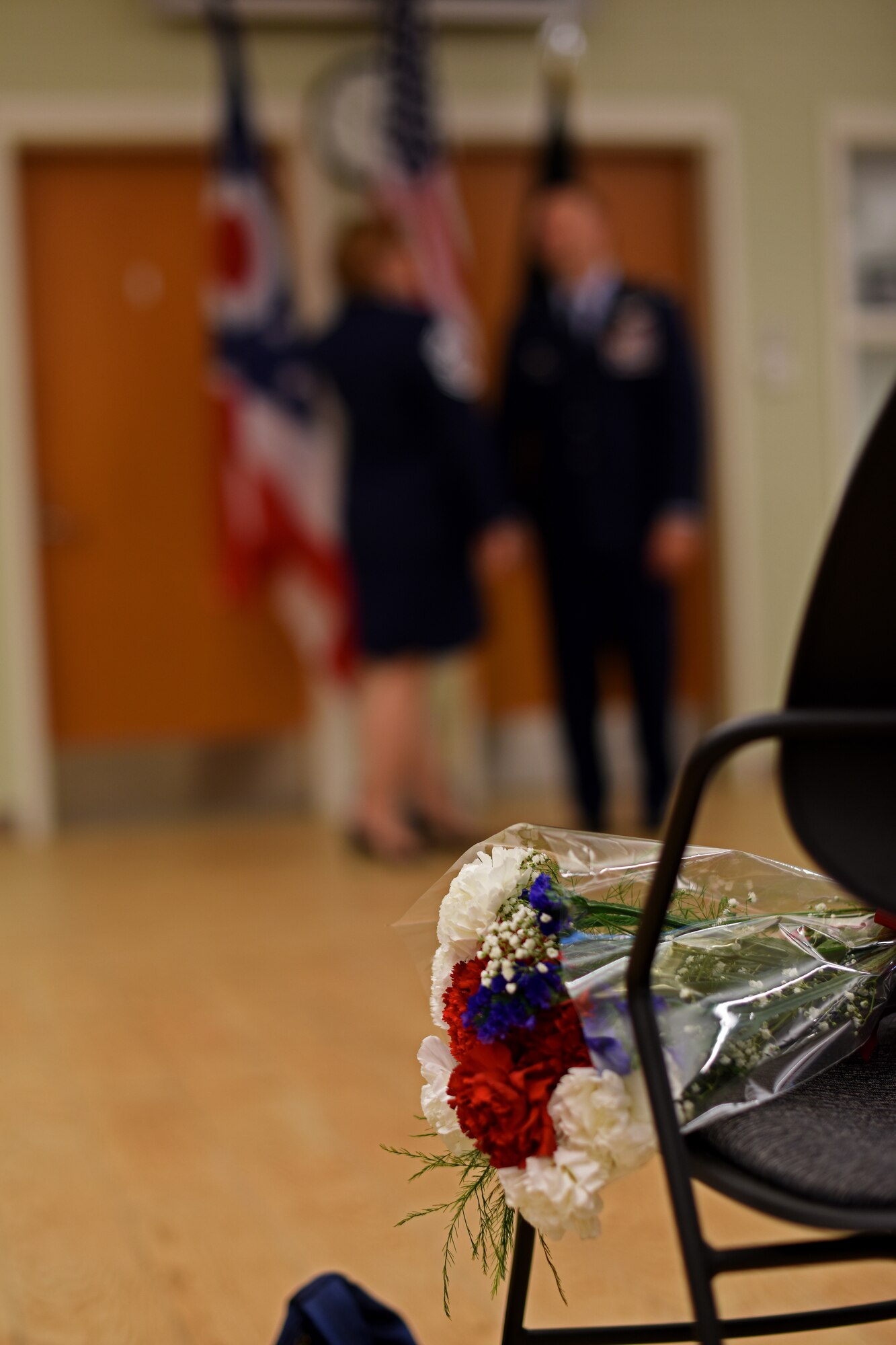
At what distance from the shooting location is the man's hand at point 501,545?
365 centimetres

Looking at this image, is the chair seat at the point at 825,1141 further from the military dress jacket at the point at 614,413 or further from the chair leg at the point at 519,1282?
the military dress jacket at the point at 614,413

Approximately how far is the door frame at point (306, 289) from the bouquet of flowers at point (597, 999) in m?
3.74

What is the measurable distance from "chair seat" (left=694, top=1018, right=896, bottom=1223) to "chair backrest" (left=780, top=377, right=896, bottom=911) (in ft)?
0.40

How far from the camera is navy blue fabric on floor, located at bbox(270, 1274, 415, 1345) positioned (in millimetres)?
1077

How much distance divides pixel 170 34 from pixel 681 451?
79.1 inches

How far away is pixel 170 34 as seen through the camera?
171 inches

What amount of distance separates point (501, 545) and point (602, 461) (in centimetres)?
37

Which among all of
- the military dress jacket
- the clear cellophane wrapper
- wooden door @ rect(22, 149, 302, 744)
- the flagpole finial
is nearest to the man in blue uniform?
the military dress jacket

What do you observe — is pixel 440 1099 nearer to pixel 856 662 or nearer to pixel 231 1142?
pixel 856 662

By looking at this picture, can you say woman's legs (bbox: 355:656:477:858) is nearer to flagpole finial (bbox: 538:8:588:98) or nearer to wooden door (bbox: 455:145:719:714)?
wooden door (bbox: 455:145:719:714)

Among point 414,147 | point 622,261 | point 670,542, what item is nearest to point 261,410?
point 414,147

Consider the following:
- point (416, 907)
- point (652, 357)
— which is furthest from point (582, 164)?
point (416, 907)

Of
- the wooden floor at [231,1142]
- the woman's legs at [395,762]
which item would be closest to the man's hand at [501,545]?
the woman's legs at [395,762]

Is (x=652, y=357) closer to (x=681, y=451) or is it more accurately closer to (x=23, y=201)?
(x=681, y=451)
